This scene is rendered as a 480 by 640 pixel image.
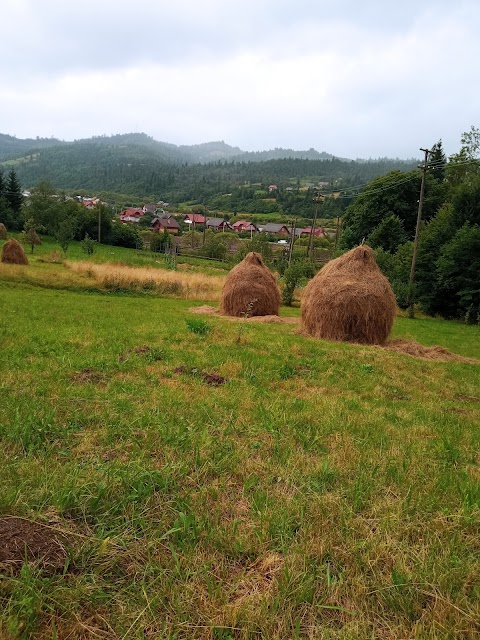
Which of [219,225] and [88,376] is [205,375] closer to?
[88,376]

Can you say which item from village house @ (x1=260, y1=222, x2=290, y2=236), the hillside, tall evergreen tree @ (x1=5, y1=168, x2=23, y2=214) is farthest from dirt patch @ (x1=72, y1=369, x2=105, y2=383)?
the hillside

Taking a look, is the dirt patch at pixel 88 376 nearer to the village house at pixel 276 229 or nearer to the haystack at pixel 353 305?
the haystack at pixel 353 305

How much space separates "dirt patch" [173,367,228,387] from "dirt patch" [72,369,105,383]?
4.08 ft

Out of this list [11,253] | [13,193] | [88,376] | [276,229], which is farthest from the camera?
[276,229]

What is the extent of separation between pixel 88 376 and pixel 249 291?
13.9 metres

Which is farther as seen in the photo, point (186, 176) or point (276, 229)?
point (186, 176)

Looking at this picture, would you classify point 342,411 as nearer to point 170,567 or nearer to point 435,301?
point 170,567

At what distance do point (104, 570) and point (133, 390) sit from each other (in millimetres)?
3339

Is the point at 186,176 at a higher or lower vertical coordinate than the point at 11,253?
higher

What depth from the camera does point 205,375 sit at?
6.83 meters

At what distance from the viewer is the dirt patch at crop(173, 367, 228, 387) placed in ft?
21.4

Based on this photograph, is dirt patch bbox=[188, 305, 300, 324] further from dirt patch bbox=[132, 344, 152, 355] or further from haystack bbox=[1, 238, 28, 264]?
haystack bbox=[1, 238, 28, 264]

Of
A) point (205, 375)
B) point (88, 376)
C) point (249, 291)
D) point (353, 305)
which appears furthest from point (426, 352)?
point (88, 376)

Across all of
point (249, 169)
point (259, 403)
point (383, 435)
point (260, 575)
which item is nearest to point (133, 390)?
point (259, 403)
